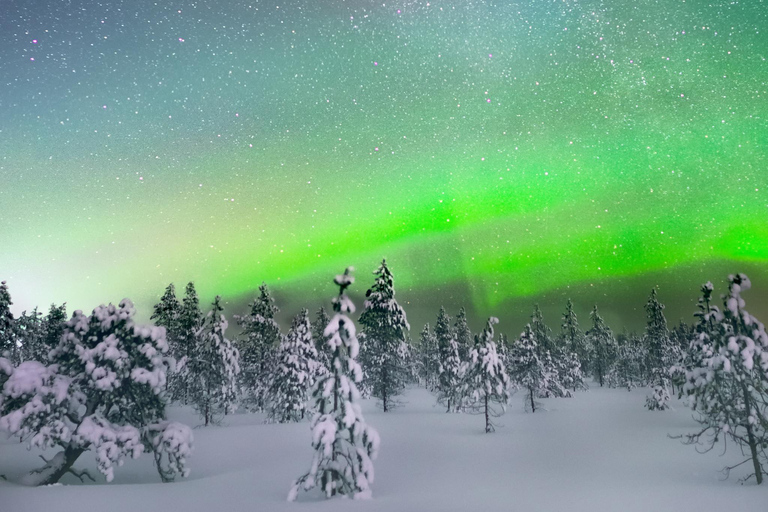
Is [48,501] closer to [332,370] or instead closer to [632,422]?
[332,370]

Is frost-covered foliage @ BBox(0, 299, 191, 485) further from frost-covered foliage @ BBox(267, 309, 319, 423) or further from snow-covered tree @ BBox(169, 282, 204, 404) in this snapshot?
snow-covered tree @ BBox(169, 282, 204, 404)

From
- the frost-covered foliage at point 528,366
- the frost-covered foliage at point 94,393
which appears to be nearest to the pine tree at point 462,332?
the frost-covered foliage at point 528,366

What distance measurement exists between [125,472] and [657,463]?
27302 millimetres

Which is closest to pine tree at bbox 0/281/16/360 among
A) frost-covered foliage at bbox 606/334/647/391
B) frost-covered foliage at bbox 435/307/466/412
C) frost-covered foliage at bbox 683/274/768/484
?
frost-covered foliage at bbox 435/307/466/412

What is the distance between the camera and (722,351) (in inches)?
705

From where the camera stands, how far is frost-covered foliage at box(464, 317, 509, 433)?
3475cm

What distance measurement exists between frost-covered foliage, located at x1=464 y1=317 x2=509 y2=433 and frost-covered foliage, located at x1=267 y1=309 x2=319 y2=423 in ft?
45.8

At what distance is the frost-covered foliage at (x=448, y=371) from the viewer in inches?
1659

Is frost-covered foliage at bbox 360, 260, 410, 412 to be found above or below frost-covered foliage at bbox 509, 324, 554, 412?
above

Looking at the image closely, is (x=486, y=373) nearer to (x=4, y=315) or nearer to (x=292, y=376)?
(x=292, y=376)

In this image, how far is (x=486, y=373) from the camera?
34969 mm

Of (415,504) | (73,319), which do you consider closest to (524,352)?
(415,504)

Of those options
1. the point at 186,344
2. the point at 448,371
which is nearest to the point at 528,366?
the point at 448,371

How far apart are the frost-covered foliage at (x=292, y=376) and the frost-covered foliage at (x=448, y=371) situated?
13.6 meters
